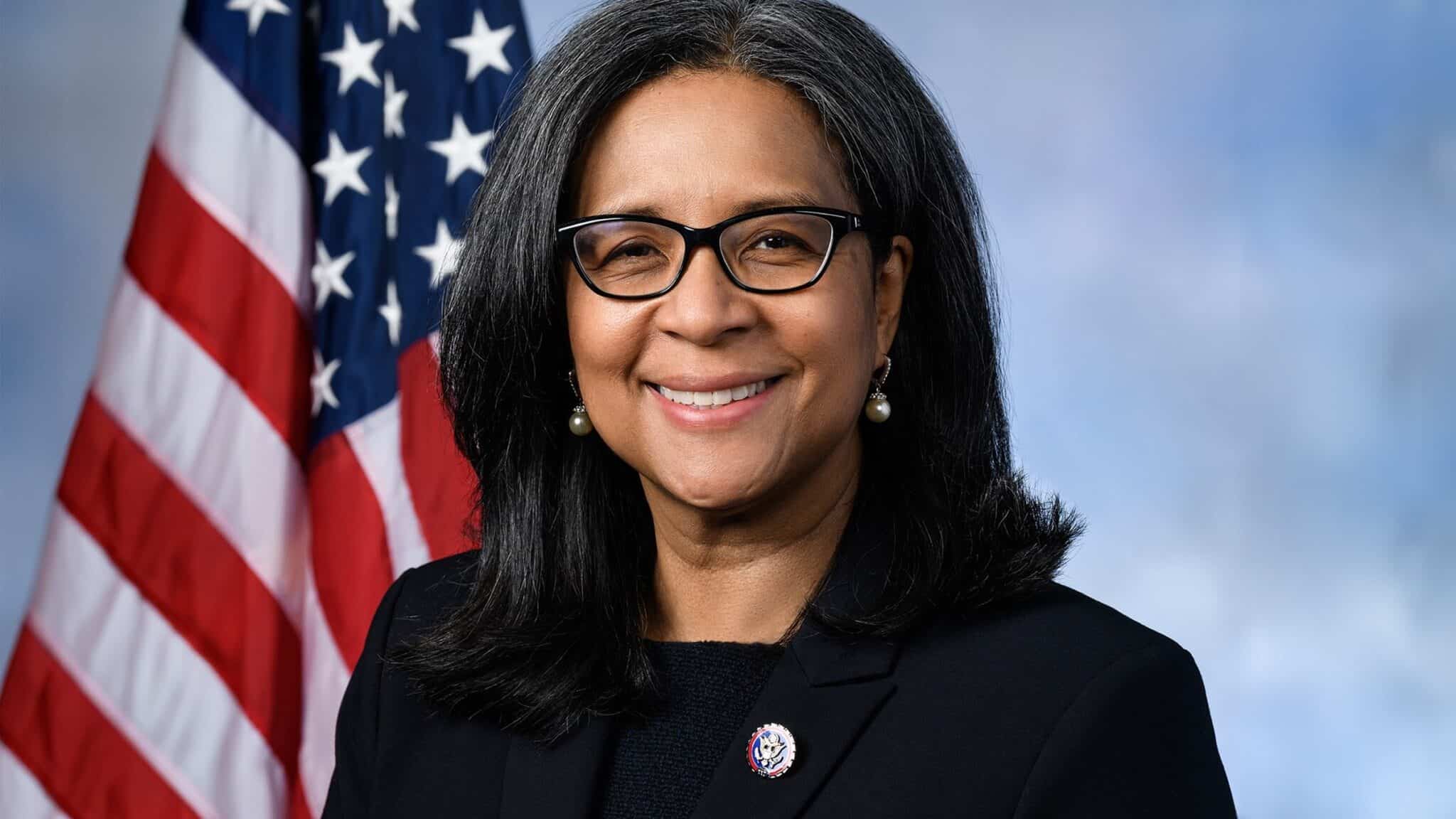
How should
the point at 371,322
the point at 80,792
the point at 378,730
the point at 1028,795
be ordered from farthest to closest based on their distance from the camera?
1. the point at 371,322
2. the point at 80,792
3. the point at 378,730
4. the point at 1028,795

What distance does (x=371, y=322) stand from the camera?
9.45ft

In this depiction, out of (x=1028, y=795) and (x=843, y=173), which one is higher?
(x=843, y=173)

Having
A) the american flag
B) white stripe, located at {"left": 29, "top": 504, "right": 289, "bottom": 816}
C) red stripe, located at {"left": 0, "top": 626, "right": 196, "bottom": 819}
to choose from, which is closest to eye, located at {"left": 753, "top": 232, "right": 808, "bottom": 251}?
the american flag

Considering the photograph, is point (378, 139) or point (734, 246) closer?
point (734, 246)

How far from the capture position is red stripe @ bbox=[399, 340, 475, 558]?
2.81 metres

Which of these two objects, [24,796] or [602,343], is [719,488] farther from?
[24,796]

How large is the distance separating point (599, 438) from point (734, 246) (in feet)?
1.54

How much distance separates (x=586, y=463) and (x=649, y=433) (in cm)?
30

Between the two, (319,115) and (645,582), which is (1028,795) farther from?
(319,115)

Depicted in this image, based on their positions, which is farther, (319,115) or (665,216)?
(319,115)

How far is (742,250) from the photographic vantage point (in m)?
A: 1.55

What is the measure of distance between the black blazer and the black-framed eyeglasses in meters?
0.41

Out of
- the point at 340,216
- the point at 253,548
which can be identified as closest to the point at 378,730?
the point at 253,548

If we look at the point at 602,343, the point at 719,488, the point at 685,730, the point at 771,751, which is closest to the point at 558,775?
the point at 685,730
